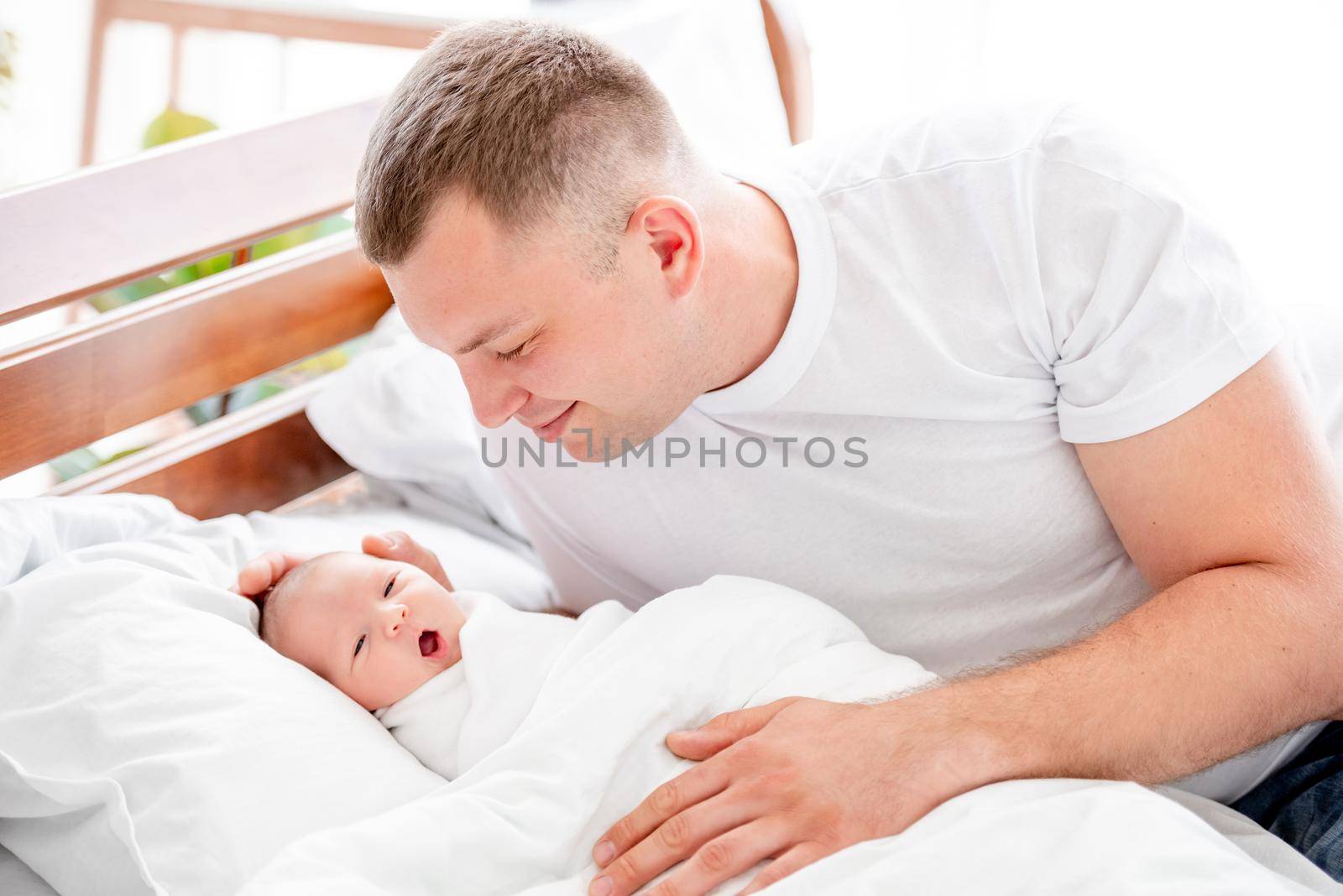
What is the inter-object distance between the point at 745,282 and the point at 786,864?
644mm

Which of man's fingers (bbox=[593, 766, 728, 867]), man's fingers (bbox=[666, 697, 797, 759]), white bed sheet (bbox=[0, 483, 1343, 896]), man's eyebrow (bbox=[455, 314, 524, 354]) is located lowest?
white bed sheet (bbox=[0, 483, 1343, 896])

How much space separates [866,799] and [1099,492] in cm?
47

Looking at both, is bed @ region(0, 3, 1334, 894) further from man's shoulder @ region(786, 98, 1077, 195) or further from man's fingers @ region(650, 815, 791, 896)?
man's shoulder @ region(786, 98, 1077, 195)

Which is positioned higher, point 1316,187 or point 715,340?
point 1316,187

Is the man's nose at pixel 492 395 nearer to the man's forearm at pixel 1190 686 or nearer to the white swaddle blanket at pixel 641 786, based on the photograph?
the white swaddle blanket at pixel 641 786

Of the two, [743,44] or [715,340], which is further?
[743,44]

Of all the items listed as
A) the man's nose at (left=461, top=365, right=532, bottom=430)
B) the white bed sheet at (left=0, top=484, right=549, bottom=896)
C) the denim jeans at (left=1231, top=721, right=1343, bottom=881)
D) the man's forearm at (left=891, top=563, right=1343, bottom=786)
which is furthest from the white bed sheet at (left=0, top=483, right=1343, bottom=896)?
the denim jeans at (left=1231, top=721, right=1343, bottom=881)

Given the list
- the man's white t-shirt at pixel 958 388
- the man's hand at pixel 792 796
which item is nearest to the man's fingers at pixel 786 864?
the man's hand at pixel 792 796

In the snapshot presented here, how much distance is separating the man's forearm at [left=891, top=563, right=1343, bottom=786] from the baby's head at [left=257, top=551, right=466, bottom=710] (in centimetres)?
58

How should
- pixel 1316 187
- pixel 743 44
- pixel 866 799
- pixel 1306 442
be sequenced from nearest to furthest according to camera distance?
pixel 866 799, pixel 1306 442, pixel 743 44, pixel 1316 187

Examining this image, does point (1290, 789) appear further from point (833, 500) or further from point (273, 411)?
point (273, 411)

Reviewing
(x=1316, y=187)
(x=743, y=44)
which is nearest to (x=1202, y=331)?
(x=743, y=44)

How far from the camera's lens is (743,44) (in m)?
2.13

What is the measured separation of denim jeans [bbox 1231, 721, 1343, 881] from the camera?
113 centimetres
